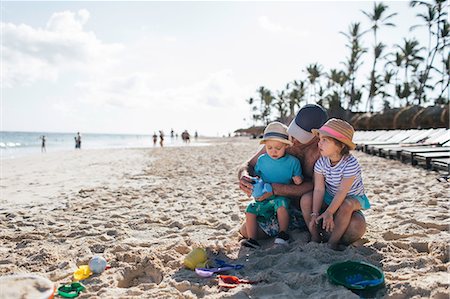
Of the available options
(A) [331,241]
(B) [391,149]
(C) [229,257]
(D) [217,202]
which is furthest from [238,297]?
(B) [391,149]

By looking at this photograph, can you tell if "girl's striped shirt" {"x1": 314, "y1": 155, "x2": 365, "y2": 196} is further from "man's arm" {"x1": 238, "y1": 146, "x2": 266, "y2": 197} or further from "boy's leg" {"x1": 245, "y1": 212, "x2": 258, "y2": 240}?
"boy's leg" {"x1": 245, "y1": 212, "x2": 258, "y2": 240}

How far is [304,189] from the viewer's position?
314 centimetres

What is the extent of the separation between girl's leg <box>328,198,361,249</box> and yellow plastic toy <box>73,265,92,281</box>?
195cm

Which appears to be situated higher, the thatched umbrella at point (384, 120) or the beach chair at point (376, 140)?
the thatched umbrella at point (384, 120)

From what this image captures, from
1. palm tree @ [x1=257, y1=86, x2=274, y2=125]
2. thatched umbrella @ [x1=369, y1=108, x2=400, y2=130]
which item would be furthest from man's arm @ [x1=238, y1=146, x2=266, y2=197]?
A: palm tree @ [x1=257, y1=86, x2=274, y2=125]

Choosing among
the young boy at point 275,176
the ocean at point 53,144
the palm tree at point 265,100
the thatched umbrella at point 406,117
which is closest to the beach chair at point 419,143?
the young boy at point 275,176

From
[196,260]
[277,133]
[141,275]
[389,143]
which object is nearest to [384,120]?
[389,143]

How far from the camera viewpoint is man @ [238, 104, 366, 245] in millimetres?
3029

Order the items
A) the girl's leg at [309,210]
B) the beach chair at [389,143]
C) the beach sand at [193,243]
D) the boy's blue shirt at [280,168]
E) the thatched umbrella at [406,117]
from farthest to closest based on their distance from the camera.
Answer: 1. the thatched umbrella at [406,117]
2. the beach chair at [389,143]
3. the boy's blue shirt at [280,168]
4. the girl's leg at [309,210]
5. the beach sand at [193,243]

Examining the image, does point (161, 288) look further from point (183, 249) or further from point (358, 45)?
point (358, 45)

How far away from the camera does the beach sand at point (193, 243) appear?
2.37 meters

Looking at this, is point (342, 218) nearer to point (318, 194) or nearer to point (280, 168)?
point (318, 194)

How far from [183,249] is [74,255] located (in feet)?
3.23

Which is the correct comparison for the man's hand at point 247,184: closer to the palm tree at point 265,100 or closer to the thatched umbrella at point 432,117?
the thatched umbrella at point 432,117
